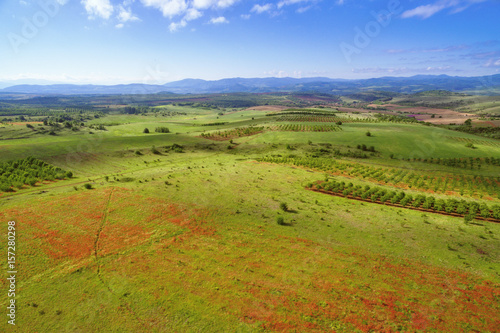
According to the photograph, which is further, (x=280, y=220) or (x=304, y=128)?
(x=304, y=128)

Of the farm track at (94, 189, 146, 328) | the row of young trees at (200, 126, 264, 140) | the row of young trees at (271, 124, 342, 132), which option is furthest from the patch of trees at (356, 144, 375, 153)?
the farm track at (94, 189, 146, 328)

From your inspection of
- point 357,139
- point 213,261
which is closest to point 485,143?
point 357,139

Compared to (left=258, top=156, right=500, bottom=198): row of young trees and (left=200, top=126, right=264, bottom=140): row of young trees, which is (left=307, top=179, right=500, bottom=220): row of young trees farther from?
(left=200, top=126, right=264, bottom=140): row of young trees

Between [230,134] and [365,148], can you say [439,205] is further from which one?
[230,134]

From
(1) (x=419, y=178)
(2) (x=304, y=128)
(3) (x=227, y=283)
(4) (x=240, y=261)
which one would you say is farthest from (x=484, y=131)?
(3) (x=227, y=283)

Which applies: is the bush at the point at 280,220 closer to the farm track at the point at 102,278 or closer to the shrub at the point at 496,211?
the farm track at the point at 102,278
